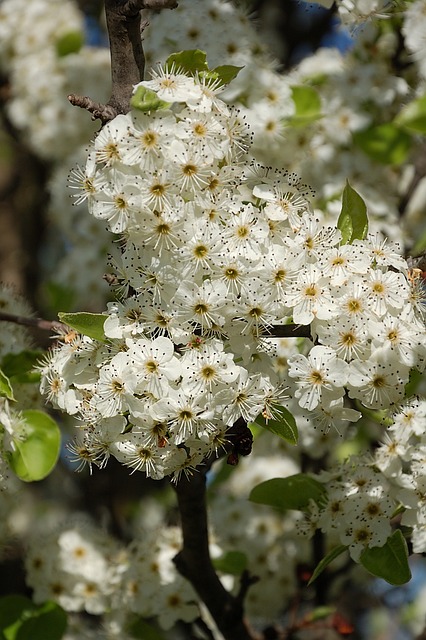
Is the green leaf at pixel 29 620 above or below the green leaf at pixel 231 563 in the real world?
above

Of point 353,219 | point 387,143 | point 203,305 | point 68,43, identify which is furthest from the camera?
point 68,43

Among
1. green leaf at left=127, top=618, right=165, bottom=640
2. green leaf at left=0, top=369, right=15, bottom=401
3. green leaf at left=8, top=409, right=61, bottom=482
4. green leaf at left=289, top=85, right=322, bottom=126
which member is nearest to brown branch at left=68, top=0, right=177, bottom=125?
green leaf at left=0, top=369, right=15, bottom=401

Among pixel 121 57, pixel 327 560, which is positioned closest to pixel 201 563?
pixel 327 560

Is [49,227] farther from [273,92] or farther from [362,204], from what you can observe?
[362,204]

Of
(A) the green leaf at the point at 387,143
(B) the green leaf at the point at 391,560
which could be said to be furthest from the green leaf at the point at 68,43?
(B) the green leaf at the point at 391,560

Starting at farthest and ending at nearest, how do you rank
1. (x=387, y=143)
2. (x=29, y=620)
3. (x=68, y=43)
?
(x=68, y=43), (x=387, y=143), (x=29, y=620)

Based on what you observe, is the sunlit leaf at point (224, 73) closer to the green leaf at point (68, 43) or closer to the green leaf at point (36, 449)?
the green leaf at point (36, 449)

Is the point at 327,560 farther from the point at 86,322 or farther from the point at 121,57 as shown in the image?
the point at 121,57

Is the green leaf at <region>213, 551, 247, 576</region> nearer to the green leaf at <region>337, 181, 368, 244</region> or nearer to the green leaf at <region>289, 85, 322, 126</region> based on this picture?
the green leaf at <region>337, 181, 368, 244</region>
